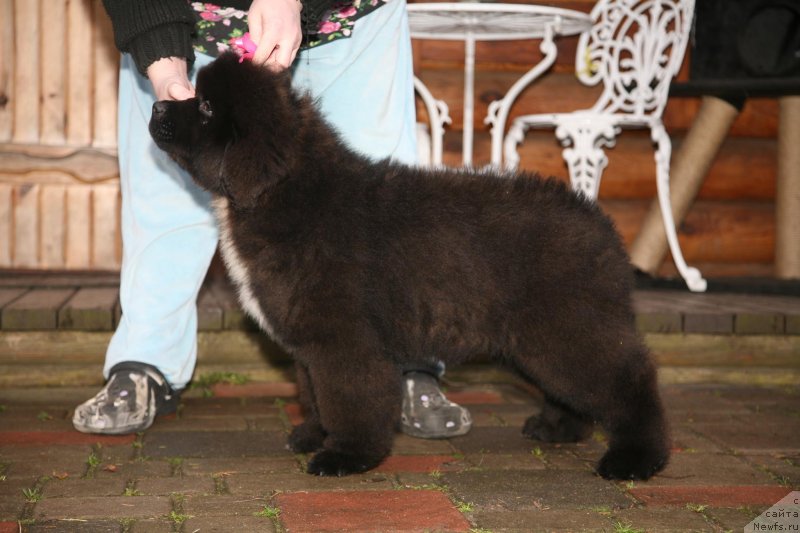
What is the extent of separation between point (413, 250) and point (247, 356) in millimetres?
1649

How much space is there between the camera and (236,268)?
3064mm

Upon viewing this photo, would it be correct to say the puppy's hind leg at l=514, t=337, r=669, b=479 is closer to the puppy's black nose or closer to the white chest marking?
the white chest marking

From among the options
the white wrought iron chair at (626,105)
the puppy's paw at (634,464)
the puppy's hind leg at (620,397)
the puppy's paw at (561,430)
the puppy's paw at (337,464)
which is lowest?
the puppy's paw at (561,430)

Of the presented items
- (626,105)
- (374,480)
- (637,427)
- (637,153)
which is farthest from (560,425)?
(637,153)

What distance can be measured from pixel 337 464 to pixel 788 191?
396cm

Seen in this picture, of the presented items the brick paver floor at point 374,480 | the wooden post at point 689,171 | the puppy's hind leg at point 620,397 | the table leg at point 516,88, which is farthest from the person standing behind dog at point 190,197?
the wooden post at point 689,171

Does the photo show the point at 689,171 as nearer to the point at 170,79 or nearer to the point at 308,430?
the point at 308,430

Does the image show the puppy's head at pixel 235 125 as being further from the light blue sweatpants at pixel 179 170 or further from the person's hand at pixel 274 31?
the light blue sweatpants at pixel 179 170

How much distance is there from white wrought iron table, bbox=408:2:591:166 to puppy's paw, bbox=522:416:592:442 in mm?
1700

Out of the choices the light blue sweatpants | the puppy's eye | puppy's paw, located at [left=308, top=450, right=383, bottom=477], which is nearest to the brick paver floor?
puppy's paw, located at [left=308, top=450, right=383, bottom=477]

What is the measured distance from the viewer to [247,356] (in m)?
4.39

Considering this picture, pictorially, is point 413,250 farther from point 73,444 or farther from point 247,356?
point 247,356

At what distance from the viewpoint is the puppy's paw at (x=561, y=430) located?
3375 millimetres

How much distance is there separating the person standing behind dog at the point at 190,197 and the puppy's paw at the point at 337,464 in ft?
1.75
